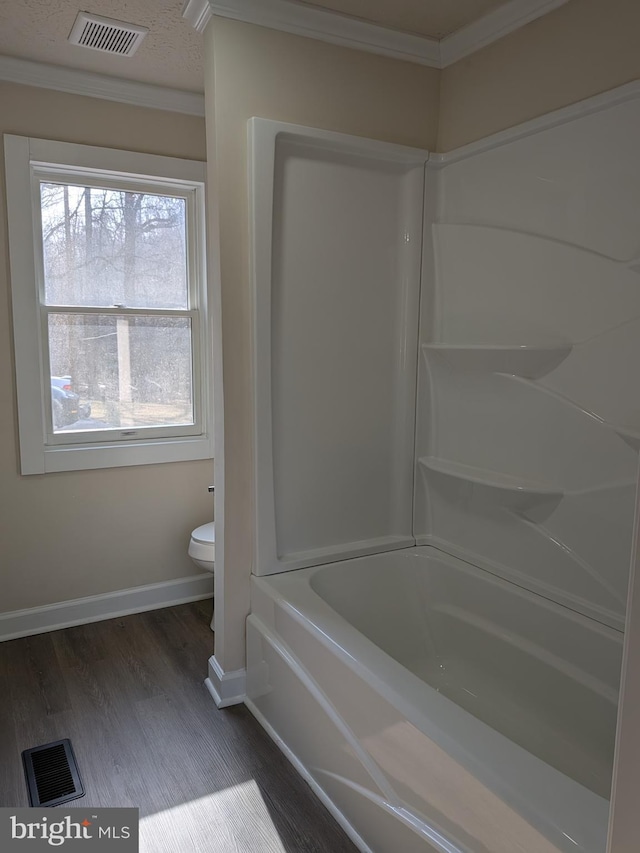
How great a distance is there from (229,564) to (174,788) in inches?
29.4

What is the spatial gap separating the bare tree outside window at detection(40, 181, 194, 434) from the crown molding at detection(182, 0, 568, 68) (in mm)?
1045

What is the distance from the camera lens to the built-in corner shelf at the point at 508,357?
209 cm

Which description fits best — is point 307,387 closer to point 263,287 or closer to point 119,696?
point 263,287

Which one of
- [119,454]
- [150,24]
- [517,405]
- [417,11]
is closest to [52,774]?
[119,454]

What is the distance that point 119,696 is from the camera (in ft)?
8.07

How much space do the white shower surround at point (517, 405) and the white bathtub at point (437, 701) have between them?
0.01 meters

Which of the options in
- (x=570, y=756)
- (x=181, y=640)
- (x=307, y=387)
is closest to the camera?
(x=570, y=756)

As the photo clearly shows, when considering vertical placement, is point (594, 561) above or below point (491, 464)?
below

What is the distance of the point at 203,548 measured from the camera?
296 cm

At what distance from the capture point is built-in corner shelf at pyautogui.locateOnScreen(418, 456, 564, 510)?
2146mm

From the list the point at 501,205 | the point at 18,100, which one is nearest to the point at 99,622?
the point at 18,100

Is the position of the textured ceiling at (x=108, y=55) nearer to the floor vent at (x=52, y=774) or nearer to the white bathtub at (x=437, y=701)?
the white bathtub at (x=437, y=701)

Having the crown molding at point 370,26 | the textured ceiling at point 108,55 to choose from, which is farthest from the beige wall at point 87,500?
the crown molding at point 370,26

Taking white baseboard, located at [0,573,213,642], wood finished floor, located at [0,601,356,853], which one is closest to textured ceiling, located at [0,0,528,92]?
white baseboard, located at [0,573,213,642]
